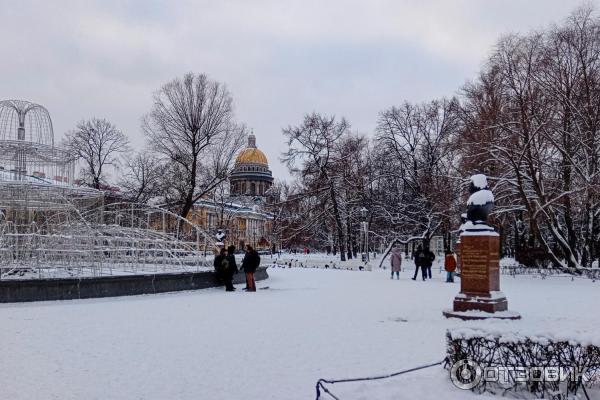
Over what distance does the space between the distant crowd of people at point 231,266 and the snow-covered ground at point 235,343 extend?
61.9 inches

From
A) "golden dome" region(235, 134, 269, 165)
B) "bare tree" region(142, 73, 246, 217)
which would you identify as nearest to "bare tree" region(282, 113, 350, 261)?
"bare tree" region(142, 73, 246, 217)

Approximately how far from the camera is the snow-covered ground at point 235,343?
6875 millimetres

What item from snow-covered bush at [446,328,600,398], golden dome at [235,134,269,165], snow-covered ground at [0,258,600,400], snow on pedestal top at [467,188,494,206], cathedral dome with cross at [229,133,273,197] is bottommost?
snow-covered ground at [0,258,600,400]

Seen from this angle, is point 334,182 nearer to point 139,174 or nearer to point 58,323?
point 139,174

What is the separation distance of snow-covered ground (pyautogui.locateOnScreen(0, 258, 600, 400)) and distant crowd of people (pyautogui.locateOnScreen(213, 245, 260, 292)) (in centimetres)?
157

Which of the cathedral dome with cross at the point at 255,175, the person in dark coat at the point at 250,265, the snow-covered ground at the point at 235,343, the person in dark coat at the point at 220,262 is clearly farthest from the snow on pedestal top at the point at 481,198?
the cathedral dome with cross at the point at 255,175

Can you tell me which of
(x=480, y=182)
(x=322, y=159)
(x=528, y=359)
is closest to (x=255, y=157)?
(x=322, y=159)

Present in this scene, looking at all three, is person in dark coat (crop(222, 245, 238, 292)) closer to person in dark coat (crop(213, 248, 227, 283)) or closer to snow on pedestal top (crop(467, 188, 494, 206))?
person in dark coat (crop(213, 248, 227, 283))

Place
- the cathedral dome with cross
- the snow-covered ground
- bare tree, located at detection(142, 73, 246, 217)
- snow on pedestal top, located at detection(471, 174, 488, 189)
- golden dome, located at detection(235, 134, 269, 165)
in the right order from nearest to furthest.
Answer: the snow-covered ground < snow on pedestal top, located at detection(471, 174, 488, 189) < bare tree, located at detection(142, 73, 246, 217) < golden dome, located at detection(235, 134, 269, 165) < the cathedral dome with cross

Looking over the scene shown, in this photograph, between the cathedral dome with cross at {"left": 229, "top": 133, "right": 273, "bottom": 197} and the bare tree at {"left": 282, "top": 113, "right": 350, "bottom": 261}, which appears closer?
the bare tree at {"left": 282, "top": 113, "right": 350, "bottom": 261}

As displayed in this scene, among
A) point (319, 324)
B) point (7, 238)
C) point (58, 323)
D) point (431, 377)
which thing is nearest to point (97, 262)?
point (7, 238)

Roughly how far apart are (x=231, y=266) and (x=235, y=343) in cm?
999

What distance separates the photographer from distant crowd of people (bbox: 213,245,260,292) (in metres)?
19.4

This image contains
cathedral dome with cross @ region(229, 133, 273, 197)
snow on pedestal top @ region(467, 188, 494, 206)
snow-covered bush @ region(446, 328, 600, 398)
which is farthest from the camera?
cathedral dome with cross @ region(229, 133, 273, 197)
